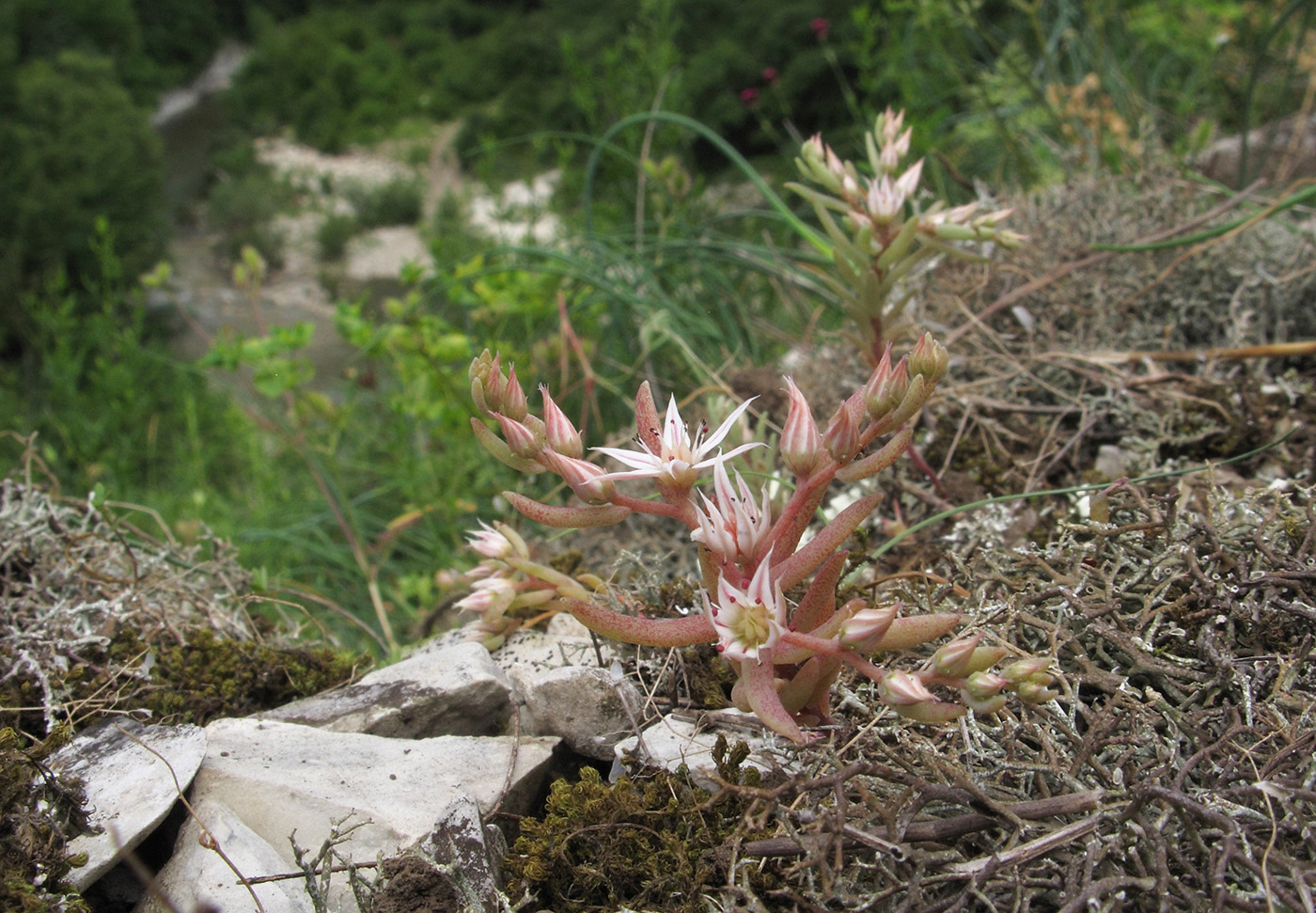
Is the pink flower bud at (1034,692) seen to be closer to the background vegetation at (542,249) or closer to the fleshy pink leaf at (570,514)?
the fleshy pink leaf at (570,514)

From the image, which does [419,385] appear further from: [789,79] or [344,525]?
[789,79]

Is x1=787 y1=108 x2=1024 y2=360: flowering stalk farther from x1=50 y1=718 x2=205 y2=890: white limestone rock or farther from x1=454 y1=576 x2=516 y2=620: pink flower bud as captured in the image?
x1=50 y1=718 x2=205 y2=890: white limestone rock

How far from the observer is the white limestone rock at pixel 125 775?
3.07ft

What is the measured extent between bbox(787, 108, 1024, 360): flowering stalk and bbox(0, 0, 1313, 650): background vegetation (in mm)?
470

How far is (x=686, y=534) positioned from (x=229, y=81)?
13.4m

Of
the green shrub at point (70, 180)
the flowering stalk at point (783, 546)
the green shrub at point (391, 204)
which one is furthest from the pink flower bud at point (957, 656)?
the green shrub at point (391, 204)

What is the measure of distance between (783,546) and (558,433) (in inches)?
9.9

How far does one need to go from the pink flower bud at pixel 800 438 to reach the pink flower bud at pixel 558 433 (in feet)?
0.66

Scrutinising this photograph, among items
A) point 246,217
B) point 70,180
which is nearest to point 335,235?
point 246,217

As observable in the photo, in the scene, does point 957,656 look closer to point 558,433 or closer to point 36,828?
point 558,433

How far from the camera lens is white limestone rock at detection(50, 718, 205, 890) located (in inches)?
36.8

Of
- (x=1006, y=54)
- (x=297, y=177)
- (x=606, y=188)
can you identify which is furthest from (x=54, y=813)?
(x=297, y=177)

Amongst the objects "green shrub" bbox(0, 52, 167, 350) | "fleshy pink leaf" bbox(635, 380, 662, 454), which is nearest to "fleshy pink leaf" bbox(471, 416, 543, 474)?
"fleshy pink leaf" bbox(635, 380, 662, 454)

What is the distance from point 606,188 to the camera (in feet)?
11.0
